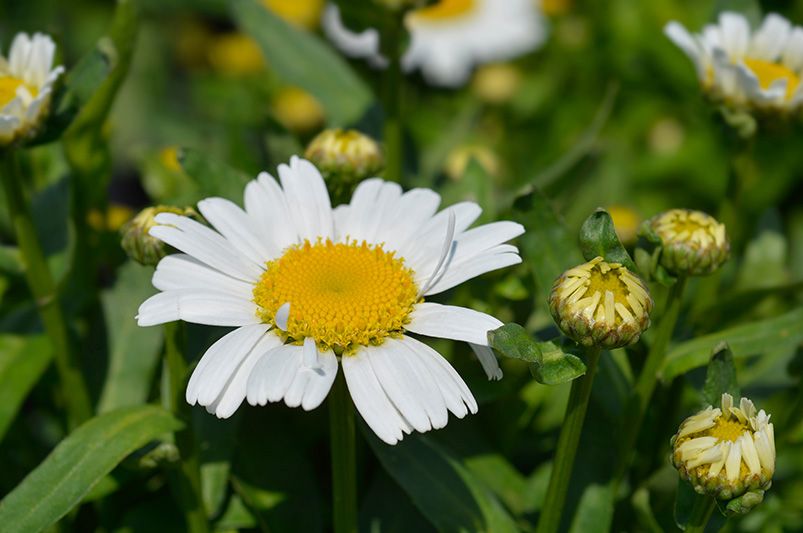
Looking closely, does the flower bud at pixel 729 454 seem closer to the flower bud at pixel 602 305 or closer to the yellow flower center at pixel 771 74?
the flower bud at pixel 602 305

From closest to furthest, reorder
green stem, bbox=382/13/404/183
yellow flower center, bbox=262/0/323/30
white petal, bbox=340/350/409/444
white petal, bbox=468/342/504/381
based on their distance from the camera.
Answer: white petal, bbox=340/350/409/444 < white petal, bbox=468/342/504/381 < green stem, bbox=382/13/404/183 < yellow flower center, bbox=262/0/323/30

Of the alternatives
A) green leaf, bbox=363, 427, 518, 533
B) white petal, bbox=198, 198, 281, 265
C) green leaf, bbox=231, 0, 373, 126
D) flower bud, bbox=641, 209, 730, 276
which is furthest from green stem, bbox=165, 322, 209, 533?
green leaf, bbox=231, 0, 373, 126

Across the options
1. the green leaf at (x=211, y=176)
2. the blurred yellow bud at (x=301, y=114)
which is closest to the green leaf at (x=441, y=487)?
the green leaf at (x=211, y=176)

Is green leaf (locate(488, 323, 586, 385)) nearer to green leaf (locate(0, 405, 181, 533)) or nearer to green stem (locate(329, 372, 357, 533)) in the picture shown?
green stem (locate(329, 372, 357, 533))

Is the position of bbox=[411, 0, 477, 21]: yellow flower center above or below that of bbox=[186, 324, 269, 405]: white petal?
below

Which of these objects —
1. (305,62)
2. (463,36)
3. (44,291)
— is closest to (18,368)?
(44,291)

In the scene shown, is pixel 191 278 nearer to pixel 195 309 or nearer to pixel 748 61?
pixel 195 309

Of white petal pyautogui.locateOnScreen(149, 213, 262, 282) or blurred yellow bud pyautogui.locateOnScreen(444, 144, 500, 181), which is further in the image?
blurred yellow bud pyautogui.locateOnScreen(444, 144, 500, 181)
